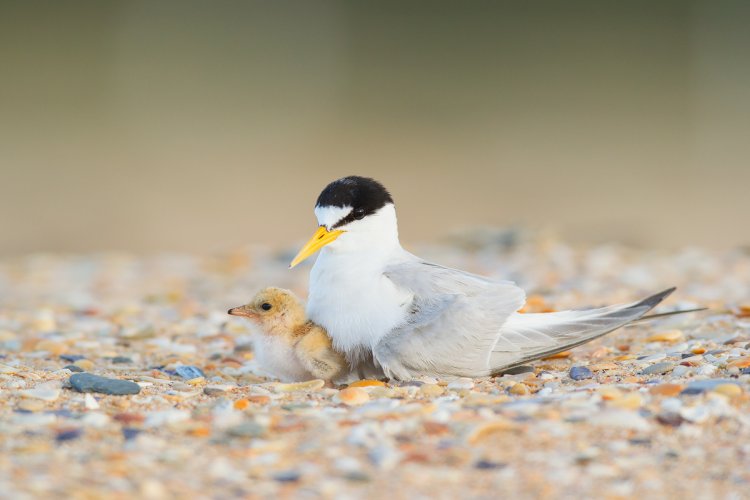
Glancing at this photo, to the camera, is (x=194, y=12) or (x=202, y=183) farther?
(x=194, y=12)

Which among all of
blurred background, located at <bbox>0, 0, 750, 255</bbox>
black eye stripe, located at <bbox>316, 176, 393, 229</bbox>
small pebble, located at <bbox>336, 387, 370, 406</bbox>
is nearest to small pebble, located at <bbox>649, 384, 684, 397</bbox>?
small pebble, located at <bbox>336, 387, 370, 406</bbox>

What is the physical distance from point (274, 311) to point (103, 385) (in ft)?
2.10

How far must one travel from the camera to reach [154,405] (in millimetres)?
2756

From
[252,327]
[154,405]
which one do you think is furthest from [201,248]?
[154,405]

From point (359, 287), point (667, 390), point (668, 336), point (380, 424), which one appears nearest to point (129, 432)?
point (380, 424)

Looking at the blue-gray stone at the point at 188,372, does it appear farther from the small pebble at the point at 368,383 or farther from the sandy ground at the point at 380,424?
the small pebble at the point at 368,383

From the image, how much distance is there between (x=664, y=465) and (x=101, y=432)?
4.26 ft

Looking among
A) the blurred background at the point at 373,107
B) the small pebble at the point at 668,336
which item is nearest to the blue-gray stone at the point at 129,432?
the small pebble at the point at 668,336

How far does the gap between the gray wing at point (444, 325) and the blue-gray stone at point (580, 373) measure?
261 millimetres

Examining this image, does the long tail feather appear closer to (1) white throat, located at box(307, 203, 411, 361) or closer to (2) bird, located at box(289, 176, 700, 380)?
(2) bird, located at box(289, 176, 700, 380)

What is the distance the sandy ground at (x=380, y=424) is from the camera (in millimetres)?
2129

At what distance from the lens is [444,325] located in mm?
3135

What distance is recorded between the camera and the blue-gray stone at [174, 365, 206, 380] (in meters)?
3.41

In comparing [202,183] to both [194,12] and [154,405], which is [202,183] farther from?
[154,405]
